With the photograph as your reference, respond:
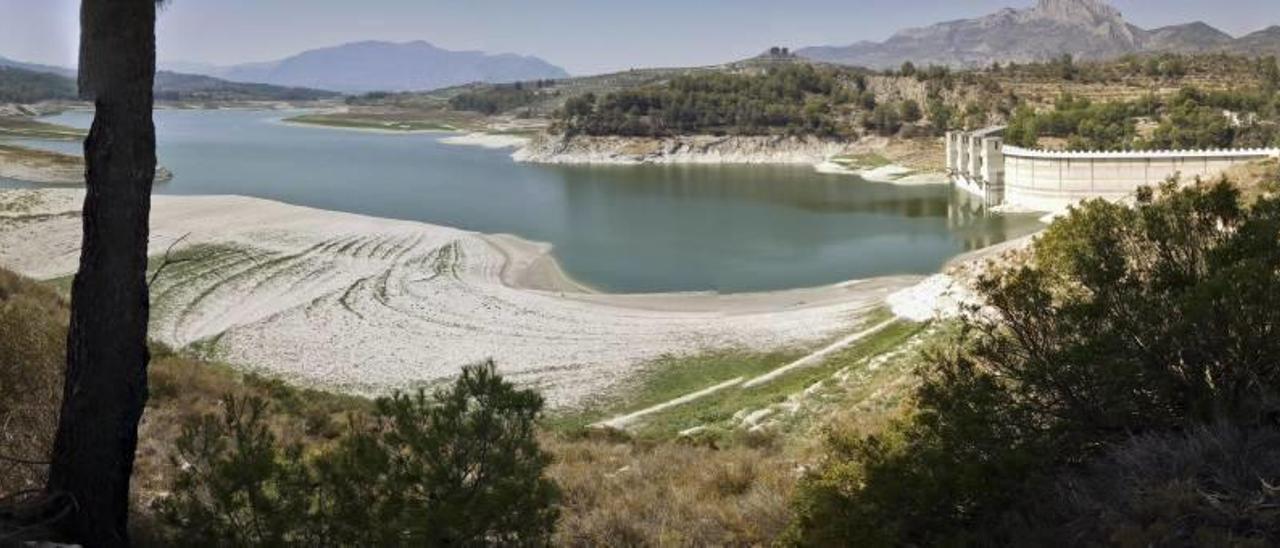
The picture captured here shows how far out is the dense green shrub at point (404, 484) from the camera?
4395mm

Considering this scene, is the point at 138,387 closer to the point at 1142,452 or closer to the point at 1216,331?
the point at 1142,452

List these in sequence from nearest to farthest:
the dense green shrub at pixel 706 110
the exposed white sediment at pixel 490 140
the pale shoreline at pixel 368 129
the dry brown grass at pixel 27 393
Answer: the dry brown grass at pixel 27 393 < the dense green shrub at pixel 706 110 < the exposed white sediment at pixel 490 140 < the pale shoreline at pixel 368 129

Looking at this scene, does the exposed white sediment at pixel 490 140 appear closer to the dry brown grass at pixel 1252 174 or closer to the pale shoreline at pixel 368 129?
the pale shoreline at pixel 368 129

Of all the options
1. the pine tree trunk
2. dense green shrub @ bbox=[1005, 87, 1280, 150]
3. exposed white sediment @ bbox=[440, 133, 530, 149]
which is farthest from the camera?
exposed white sediment @ bbox=[440, 133, 530, 149]

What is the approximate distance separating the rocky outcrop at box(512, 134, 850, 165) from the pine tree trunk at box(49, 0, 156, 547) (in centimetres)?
9144

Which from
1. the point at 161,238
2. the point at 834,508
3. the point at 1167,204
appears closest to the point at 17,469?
the point at 834,508

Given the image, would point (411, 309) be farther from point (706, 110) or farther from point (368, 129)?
point (368, 129)

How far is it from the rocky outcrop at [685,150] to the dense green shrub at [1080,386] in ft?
294

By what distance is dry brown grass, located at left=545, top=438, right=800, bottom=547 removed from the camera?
6.32m

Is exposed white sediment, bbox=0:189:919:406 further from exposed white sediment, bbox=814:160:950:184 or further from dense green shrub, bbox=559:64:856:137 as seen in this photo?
dense green shrub, bbox=559:64:856:137

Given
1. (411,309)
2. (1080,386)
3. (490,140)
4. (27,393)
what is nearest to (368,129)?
(490,140)

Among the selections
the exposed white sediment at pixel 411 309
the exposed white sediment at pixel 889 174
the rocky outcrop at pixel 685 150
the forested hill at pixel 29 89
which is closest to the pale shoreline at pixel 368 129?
the forested hill at pixel 29 89

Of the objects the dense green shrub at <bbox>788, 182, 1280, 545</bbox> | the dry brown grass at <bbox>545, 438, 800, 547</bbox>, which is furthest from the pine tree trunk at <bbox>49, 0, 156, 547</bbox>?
the dense green shrub at <bbox>788, 182, 1280, 545</bbox>

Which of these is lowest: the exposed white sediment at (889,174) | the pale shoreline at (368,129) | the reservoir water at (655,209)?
the reservoir water at (655,209)
